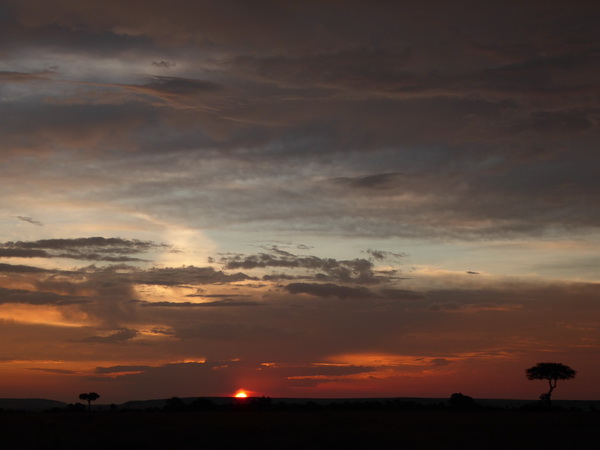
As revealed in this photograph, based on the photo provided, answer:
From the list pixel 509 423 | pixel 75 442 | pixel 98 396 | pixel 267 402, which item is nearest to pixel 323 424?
pixel 509 423

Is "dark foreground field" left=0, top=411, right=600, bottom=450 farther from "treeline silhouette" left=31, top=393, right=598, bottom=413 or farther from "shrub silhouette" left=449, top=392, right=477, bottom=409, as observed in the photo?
"shrub silhouette" left=449, top=392, right=477, bottom=409

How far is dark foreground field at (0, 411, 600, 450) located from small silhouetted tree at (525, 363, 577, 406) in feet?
155

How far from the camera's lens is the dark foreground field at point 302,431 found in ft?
184

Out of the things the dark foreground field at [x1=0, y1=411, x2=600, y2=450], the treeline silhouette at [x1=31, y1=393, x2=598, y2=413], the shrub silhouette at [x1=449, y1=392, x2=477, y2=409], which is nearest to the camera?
the dark foreground field at [x1=0, y1=411, x2=600, y2=450]

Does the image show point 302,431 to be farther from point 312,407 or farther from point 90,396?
point 90,396

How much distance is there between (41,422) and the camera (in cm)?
6794

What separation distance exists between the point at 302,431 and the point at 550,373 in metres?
72.0

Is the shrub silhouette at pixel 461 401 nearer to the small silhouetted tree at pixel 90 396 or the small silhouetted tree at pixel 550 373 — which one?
the small silhouetted tree at pixel 550 373

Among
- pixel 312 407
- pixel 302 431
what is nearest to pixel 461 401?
pixel 312 407

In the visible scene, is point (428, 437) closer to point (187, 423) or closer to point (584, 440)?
point (584, 440)

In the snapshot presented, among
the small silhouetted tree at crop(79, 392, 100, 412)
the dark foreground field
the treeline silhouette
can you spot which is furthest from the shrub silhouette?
the small silhouetted tree at crop(79, 392, 100, 412)

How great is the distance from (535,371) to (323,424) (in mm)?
67162

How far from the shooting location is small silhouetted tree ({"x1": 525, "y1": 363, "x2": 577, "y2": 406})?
119m

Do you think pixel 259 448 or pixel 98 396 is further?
pixel 98 396
